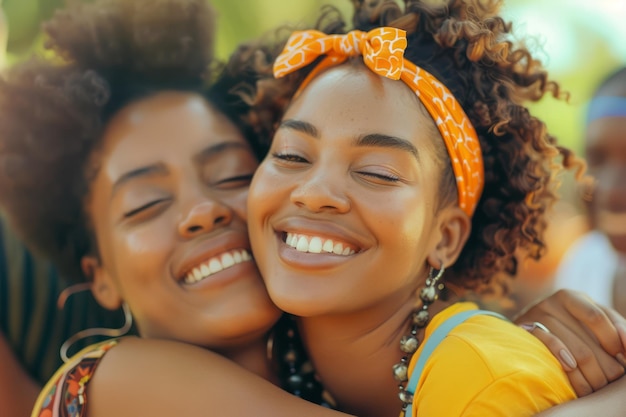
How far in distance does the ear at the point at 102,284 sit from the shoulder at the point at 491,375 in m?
1.23

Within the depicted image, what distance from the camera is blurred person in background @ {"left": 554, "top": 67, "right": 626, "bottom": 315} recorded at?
384 cm

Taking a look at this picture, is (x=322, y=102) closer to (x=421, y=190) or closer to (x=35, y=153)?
(x=421, y=190)

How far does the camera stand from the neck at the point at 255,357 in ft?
7.98

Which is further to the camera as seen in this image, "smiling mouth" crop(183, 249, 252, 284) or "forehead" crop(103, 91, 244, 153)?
"forehead" crop(103, 91, 244, 153)

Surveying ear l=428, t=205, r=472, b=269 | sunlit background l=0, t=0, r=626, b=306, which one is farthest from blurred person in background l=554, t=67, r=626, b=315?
ear l=428, t=205, r=472, b=269

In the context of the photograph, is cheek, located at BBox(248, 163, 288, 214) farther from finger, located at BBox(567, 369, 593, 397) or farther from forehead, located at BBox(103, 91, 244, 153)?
finger, located at BBox(567, 369, 593, 397)

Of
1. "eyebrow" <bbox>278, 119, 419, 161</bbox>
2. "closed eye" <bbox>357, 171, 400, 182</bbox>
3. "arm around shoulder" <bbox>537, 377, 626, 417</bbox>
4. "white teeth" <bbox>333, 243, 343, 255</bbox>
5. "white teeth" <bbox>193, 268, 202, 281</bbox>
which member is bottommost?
"white teeth" <bbox>193, 268, 202, 281</bbox>

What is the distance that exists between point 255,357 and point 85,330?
36.8 inches

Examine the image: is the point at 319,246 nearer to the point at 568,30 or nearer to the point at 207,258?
the point at 207,258

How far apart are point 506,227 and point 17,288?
6.39 ft

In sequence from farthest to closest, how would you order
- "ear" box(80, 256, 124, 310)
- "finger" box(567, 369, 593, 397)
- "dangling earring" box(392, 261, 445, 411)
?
"ear" box(80, 256, 124, 310)
"dangling earring" box(392, 261, 445, 411)
"finger" box(567, 369, 593, 397)

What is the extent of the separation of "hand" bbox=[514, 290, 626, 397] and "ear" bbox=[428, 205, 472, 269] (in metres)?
0.33

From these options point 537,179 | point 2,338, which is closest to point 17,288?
point 2,338

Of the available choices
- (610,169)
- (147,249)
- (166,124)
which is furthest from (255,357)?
(610,169)
